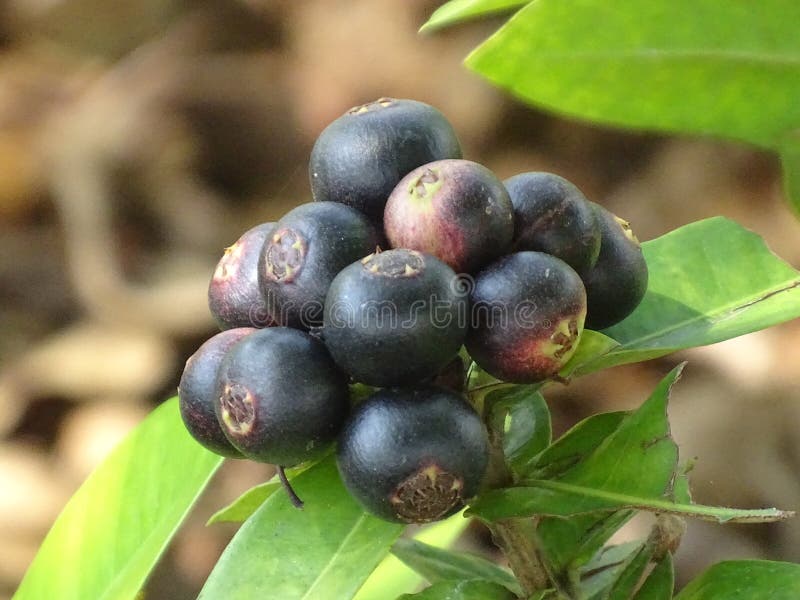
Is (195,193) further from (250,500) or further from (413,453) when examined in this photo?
Answer: (413,453)

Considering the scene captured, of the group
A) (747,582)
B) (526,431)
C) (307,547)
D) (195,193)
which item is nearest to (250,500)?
(307,547)

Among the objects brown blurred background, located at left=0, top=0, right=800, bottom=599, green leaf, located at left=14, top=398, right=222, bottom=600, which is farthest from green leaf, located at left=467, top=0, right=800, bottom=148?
brown blurred background, located at left=0, top=0, right=800, bottom=599

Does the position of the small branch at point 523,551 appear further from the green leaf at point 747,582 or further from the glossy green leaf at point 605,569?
the green leaf at point 747,582

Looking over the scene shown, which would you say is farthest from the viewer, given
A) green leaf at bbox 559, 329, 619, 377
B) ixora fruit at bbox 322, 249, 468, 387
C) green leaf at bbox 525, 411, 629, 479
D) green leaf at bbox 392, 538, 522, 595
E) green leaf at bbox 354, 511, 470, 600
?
green leaf at bbox 354, 511, 470, 600

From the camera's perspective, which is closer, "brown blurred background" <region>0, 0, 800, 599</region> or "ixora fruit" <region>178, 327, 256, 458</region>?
"ixora fruit" <region>178, 327, 256, 458</region>

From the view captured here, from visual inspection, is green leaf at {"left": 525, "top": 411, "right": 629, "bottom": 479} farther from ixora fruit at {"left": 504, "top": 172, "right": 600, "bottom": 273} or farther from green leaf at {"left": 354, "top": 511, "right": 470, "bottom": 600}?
green leaf at {"left": 354, "top": 511, "right": 470, "bottom": 600}

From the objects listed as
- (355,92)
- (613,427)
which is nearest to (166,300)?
(355,92)
